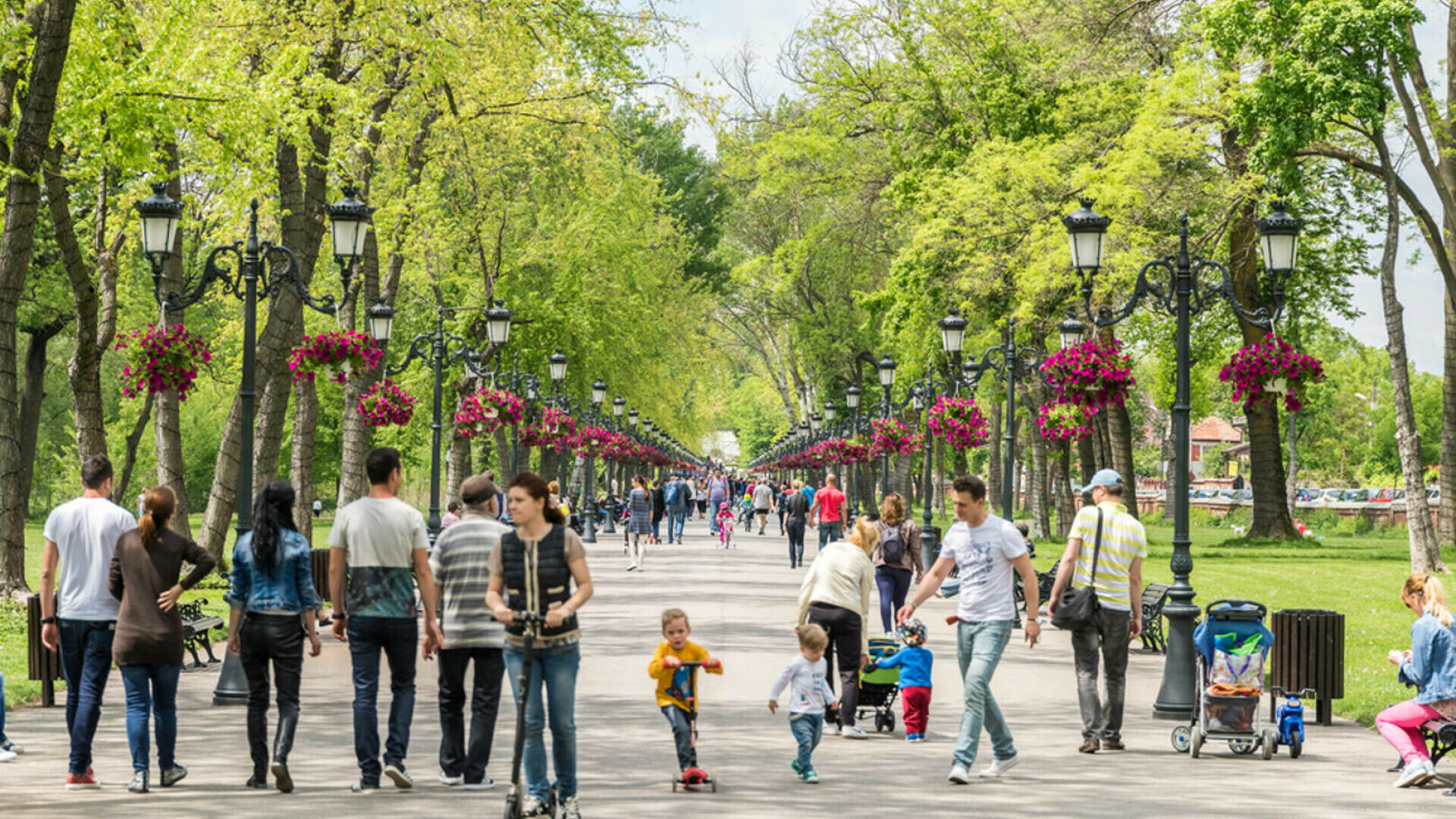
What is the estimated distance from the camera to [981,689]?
9820 millimetres

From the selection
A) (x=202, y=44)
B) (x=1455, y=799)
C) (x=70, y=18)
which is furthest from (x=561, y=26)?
(x=1455, y=799)

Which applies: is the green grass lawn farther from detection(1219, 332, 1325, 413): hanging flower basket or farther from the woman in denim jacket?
detection(1219, 332, 1325, 413): hanging flower basket

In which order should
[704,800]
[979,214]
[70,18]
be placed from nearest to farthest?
[704,800], [70,18], [979,214]

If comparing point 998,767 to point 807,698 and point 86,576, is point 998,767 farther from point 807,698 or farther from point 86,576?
point 86,576

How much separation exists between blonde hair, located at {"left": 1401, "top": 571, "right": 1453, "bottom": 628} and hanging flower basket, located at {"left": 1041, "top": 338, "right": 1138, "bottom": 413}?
365 inches

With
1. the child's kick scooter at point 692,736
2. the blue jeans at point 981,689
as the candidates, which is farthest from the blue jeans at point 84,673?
the blue jeans at point 981,689

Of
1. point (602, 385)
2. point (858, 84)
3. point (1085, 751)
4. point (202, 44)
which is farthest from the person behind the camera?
point (602, 385)

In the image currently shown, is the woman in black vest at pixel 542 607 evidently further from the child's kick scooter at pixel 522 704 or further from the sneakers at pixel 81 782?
the sneakers at pixel 81 782

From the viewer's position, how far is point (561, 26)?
2306cm

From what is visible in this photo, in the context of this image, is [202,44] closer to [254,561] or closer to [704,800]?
[254,561]

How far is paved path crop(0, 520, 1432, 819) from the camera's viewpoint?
871 cm

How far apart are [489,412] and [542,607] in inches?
952

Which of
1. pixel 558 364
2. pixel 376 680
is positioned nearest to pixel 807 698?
pixel 376 680

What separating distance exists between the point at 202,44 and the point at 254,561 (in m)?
11.4
